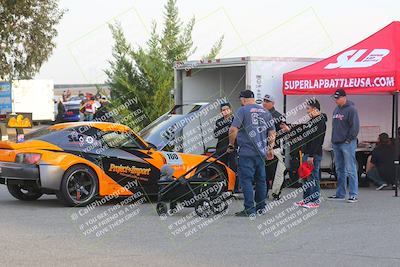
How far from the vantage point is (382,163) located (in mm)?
13039

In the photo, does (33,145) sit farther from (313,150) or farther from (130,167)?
(313,150)

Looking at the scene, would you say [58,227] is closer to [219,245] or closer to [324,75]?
[219,245]

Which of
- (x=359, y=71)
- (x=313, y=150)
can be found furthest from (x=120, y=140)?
(x=359, y=71)

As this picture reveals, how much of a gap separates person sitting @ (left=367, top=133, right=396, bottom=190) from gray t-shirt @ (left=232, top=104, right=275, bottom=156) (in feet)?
14.2

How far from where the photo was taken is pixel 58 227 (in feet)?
28.6

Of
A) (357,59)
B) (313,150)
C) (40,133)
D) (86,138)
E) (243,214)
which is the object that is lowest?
(243,214)

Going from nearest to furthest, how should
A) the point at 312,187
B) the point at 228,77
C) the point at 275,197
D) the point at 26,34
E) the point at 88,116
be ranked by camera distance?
1. the point at 312,187
2. the point at 275,197
3. the point at 228,77
4. the point at 88,116
5. the point at 26,34

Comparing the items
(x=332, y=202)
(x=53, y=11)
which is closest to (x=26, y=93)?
(x=53, y=11)

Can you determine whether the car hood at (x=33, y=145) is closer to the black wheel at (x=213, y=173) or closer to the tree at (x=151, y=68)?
the black wheel at (x=213, y=173)

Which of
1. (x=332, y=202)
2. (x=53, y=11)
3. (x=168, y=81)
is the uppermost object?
(x=53, y=11)

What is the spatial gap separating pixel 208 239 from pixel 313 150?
331cm

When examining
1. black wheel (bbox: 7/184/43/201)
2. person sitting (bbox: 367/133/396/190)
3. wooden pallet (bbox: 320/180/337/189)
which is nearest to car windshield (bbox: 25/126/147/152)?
black wheel (bbox: 7/184/43/201)

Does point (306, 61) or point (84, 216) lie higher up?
point (306, 61)

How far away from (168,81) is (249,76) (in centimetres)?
689
